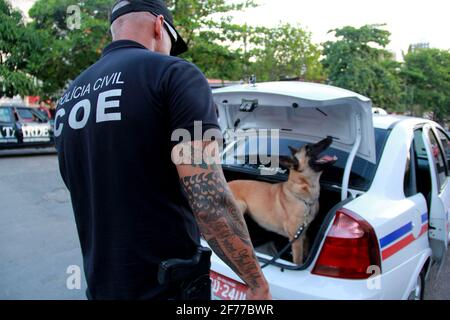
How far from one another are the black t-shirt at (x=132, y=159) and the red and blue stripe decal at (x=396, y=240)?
1.25 metres

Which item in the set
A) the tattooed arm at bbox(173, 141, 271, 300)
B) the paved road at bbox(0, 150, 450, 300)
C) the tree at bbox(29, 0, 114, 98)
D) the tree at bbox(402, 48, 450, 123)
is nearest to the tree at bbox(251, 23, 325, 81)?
the tree at bbox(29, 0, 114, 98)

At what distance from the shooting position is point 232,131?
341 cm

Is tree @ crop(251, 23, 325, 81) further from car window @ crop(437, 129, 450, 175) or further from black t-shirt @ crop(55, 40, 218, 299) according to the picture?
black t-shirt @ crop(55, 40, 218, 299)

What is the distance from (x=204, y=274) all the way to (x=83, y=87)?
2.53ft

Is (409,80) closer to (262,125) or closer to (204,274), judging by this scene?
(262,125)

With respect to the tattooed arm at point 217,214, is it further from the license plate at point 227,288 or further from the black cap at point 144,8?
the license plate at point 227,288

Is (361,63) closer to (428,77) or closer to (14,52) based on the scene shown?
(428,77)

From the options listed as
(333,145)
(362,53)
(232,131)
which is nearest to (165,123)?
(333,145)

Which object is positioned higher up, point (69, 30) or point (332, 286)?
point (69, 30)

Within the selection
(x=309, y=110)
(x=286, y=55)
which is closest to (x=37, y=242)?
(x=309, y=110)

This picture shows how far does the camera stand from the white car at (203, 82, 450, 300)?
1.89 m

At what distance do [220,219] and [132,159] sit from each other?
1.09ft

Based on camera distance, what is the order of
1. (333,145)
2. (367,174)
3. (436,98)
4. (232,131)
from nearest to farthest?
(367,174), (333,145), (232,131), (436,98)

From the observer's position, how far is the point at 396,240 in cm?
205
